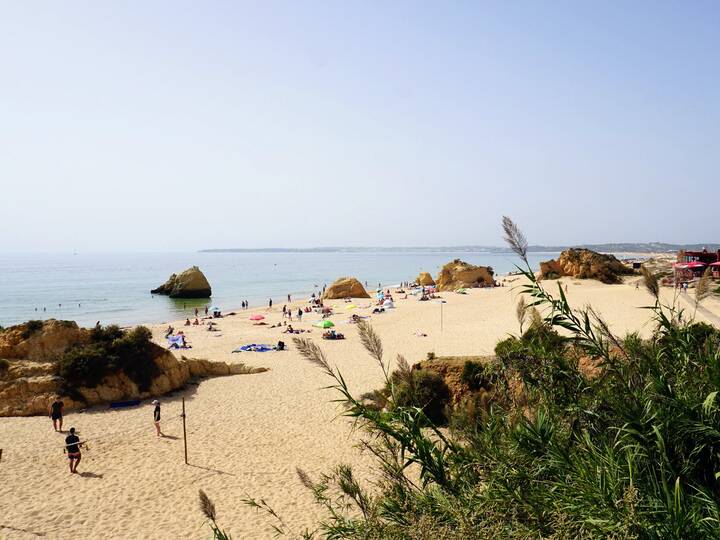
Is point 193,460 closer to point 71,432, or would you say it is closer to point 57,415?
point 71,432

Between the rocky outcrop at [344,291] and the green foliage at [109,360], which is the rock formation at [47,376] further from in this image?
the rocky outcrop at [344,291]

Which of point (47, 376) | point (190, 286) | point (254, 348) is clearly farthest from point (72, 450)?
point (190, 286)

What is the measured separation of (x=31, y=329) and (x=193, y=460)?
1101 centimetres

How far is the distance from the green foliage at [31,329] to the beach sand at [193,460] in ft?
12.5

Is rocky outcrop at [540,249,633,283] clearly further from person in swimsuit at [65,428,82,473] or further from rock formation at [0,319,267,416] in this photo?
person in swimsuit at [65,428,82,473]

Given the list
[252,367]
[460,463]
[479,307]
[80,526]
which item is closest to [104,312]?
[252,367]

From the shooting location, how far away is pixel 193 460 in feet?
38.4

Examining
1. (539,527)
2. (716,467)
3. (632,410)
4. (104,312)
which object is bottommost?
(104,312)

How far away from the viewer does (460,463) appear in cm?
464

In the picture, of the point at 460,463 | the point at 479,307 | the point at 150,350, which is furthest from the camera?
the point at 479,307

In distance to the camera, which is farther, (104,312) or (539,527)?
(104,312)

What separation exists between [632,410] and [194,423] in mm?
13810

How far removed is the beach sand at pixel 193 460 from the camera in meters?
8.90

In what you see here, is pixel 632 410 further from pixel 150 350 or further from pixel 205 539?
pixel 150 350
